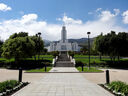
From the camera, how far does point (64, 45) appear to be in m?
101

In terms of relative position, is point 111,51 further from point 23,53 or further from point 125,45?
point 23,53

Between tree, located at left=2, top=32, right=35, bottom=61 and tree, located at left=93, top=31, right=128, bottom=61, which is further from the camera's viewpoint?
tree, located at left=93, top=31, right=128, bottom=61

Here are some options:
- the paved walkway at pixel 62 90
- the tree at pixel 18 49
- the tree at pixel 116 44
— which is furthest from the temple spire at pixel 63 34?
the paved walkway at pixel 62 90

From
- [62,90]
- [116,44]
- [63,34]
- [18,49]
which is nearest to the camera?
[62,90]

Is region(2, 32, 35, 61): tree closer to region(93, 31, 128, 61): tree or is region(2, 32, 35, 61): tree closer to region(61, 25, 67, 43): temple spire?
region(93, 31, 128, 61): tree

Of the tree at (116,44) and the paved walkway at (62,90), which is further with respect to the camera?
the tree at (116,44)

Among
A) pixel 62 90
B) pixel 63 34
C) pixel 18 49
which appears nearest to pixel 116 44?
pixel 18 49

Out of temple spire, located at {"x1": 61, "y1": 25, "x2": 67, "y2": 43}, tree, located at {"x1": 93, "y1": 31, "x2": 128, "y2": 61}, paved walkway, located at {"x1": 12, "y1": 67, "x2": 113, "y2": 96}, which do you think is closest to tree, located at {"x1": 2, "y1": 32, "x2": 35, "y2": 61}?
paved walkway, located at {"x1": 12, "y1": 67, "x2": 113, "y2": 96}

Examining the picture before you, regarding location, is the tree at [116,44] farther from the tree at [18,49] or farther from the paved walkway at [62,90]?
the paved walkway at [62,90]

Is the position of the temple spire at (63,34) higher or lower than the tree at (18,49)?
higher

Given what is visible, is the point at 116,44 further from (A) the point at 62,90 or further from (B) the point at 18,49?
(A) the point at 62,90

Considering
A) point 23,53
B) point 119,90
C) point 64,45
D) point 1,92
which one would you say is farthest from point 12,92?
point 64,45

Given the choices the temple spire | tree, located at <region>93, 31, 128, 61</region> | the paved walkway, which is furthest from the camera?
the temple spire

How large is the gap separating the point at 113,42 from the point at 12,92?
2415 centimetres
